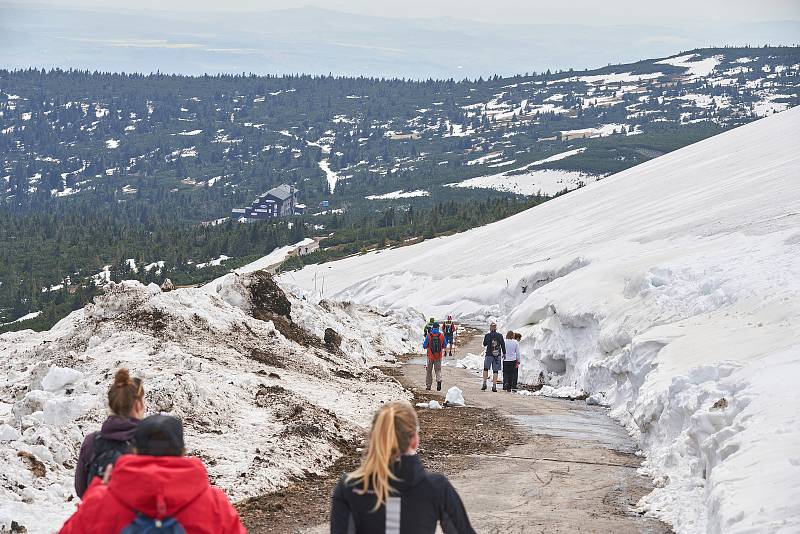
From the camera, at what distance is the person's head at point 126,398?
6.29 metres

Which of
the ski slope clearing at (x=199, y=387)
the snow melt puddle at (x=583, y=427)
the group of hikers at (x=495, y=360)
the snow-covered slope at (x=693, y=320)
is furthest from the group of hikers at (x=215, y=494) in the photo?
the group of hikers at (x=495, y=360)

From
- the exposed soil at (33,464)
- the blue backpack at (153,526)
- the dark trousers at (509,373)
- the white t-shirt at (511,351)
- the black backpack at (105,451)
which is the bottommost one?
the dark trousers at (509,373)

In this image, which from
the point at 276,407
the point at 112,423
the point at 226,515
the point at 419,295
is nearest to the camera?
the point at 226,515

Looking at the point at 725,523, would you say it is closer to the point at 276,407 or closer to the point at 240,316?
the point at 276,407

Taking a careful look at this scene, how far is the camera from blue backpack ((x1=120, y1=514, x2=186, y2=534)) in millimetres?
4816

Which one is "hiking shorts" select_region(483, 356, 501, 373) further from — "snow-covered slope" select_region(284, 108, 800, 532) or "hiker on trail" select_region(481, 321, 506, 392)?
"snow-covered slope" select_region(284, 108, 800, 532)

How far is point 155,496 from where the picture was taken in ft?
15.7

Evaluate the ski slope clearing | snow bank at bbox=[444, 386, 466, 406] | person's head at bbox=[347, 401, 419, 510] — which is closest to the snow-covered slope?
snow bank at bbox=[444, 386, 466, 406]

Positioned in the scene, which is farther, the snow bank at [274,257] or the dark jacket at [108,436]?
the snow bank at [274,257]

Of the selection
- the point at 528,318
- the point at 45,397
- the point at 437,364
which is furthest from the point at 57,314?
the point at 45,397

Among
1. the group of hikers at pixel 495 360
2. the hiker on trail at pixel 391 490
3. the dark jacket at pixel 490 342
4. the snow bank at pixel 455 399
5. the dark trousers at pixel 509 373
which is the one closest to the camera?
the hiker on trail at pixel 391 490

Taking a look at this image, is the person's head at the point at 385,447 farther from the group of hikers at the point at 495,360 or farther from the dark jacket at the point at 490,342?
the dark jacket at the point at 490,342

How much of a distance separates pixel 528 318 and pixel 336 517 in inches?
1028

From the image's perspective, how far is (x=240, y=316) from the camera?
933 inches
